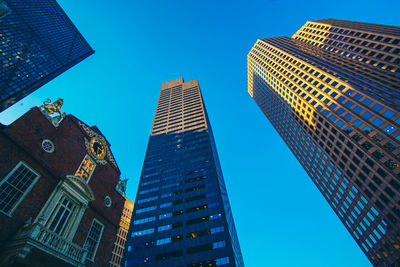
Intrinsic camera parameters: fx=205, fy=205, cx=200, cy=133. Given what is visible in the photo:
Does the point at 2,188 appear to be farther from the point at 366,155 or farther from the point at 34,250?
the point at 366,155

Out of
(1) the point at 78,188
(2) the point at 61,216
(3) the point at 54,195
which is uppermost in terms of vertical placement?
(1) the point at 78,188

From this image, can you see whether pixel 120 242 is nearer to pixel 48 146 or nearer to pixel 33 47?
pixel 33 47

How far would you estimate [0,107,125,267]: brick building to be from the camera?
13148 millimetres

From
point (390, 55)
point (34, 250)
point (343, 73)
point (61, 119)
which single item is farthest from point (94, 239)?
point (390, 55)

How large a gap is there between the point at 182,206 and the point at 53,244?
182ft

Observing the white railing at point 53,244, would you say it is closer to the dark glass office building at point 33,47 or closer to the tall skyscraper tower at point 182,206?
the dark glass office building at point 33,47

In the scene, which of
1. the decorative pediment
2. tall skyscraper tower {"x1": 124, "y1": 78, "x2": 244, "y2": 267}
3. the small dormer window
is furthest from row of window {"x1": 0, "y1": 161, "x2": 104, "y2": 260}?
tall skyscraper tower {"x1": 124, "y1": 78, "x2": 244, "y2": 267}

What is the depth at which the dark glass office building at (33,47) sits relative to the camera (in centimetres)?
4578

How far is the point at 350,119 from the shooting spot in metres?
51.6

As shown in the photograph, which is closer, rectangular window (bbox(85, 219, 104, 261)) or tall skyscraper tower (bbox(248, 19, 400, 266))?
rectangular window (bbox(85, 219, 104, 261))

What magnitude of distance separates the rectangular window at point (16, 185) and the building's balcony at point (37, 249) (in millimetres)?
1874

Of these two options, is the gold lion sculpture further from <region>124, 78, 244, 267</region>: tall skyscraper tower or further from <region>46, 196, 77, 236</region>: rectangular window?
<region>124, 78, 244, 267</region>: tall skyscraper tower

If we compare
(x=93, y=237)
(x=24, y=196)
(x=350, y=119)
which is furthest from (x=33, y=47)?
(x=350, y=119)

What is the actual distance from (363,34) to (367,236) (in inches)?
2655
